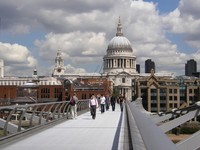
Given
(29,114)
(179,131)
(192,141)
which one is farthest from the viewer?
Answer: (179,131)

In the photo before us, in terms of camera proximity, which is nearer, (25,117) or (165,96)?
(25,117)

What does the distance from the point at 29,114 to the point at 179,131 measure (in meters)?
48.9

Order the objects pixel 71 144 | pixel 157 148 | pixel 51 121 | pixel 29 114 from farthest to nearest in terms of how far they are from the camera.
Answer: pixel 51 121 → pixel 29 114 → pixel 71 144 → pixel 157 148

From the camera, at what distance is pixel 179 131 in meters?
61.1

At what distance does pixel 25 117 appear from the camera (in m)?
13.4

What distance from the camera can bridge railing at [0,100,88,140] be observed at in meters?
11.4

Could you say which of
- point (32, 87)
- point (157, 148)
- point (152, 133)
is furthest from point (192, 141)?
point (32, 87)

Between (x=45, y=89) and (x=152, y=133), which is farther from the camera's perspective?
(x=45, y=89)

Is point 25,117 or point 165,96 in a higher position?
point 25,117

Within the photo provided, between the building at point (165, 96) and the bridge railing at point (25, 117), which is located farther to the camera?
the building at point (165, 96)

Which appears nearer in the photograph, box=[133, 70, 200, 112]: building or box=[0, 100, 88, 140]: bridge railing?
box=[0, 100, 88, 140]: bridge railing

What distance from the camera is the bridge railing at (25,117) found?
11391 millimetres

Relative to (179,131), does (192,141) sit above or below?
above

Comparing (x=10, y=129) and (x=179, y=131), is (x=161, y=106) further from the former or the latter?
(x=10, y=129)
